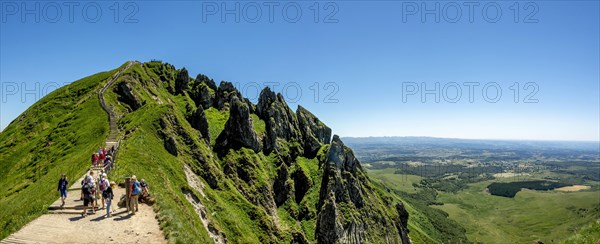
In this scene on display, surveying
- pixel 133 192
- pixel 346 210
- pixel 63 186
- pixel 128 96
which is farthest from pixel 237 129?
pixel 133 192

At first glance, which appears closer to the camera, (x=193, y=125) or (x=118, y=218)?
(x=118, y=218)

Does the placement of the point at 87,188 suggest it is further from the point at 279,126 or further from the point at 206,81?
the point at 206,81

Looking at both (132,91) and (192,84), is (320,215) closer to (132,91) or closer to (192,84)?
(132,91)

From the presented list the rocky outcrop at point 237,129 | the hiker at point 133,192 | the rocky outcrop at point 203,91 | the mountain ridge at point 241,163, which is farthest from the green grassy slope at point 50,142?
the rocky outcrop at point 237,129

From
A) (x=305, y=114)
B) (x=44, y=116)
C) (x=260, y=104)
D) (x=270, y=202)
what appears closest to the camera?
(x=44, y=116)

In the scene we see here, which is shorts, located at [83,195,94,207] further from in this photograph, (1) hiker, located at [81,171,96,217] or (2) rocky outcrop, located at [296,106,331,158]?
(2) rocky outcrop, located at [296,106,331,158]

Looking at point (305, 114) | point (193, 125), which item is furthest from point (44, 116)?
point (305, 114)

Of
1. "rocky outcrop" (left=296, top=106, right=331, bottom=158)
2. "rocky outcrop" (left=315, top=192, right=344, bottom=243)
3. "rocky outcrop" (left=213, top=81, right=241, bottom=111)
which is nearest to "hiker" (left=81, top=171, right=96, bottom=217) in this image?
"rocky outcrop" (left=315, top=192, right=344, bottom=243)
